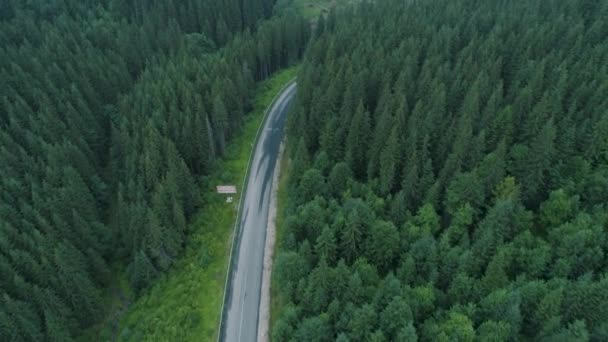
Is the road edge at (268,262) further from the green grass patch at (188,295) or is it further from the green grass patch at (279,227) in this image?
the green grass patch at (188,295)

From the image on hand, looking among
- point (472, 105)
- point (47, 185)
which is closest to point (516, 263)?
point (472, 105)

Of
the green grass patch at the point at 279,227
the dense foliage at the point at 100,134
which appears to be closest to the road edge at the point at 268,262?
the green grass patch at the point at 279,227

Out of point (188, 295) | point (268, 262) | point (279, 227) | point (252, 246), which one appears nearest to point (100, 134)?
point (252, 246)

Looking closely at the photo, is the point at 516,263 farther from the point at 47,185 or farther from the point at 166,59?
the point at 166,59

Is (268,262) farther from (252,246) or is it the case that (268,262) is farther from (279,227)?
(279,227)

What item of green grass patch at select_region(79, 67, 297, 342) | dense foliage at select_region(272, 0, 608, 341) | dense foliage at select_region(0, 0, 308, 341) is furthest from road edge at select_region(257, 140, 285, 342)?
dense foliage at select_region(0, 0, 308, 341)

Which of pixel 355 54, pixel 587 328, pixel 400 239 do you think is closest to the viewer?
pixel 587 328
